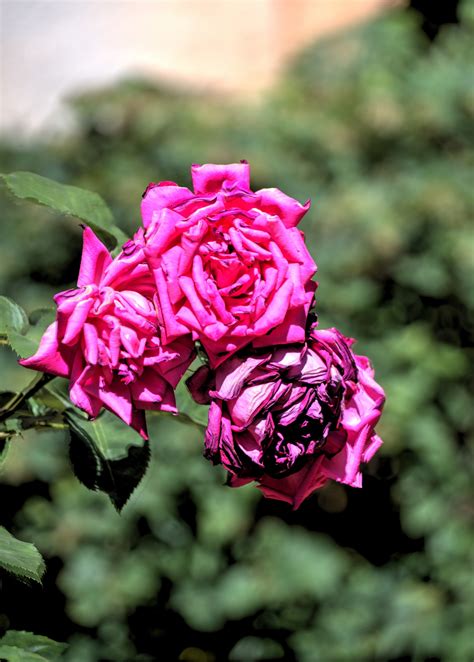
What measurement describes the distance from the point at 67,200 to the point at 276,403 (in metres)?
0.40

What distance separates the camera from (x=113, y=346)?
0.83 meters

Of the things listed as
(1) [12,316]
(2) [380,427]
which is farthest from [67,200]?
(2) [380,427]

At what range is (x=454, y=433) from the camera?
270 cm

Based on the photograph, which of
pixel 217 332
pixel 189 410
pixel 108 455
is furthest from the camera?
pixel 189 410

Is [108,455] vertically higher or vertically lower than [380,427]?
higher

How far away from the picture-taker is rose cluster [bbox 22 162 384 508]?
0.83 m

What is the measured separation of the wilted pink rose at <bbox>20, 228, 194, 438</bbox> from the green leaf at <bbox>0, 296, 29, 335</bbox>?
19cm

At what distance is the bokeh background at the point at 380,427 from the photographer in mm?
2021

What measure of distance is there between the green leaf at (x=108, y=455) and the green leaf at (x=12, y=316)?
4.4 inches

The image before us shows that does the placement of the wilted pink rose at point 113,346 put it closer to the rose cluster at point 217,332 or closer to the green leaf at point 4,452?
the rose cluster at point 217,332

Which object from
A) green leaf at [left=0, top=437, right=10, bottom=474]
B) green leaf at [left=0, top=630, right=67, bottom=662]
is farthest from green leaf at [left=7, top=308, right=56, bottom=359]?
green leaf at [left=0, top=630, right=67, bottom=662]

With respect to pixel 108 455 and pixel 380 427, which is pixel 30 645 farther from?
pixel 380 427

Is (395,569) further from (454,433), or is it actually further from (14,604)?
A: (14,604)

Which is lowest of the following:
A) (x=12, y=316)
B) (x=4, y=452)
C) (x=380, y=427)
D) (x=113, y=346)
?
(x=380, y=427)
